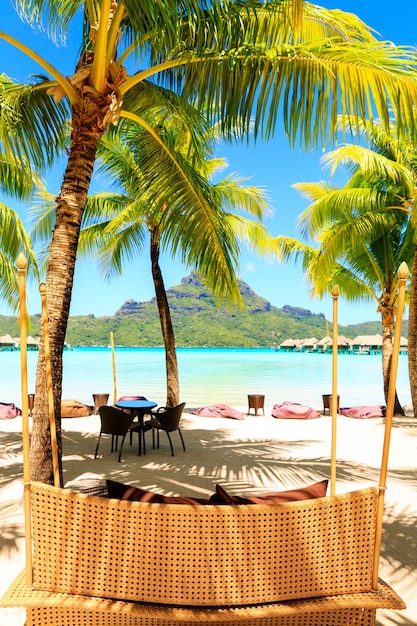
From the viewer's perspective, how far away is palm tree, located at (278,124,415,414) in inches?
423

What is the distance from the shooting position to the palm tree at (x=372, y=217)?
35.2 ft

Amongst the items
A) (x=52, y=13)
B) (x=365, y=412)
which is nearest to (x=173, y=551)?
(x=52, y=13)

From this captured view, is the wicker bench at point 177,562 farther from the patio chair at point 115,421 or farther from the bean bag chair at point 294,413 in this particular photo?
the bean bag chair at point 294,413

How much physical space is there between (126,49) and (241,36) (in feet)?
3.93


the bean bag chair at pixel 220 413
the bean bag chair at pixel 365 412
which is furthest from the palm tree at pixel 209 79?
the bean bag chair at pixel 365 412

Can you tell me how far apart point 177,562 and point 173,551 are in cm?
5

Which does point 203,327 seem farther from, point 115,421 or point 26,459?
point 26,459

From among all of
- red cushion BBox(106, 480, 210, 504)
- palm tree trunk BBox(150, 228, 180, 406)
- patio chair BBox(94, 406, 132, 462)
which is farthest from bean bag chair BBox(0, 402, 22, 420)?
red cushion BBox(106, 480, 210, 504)

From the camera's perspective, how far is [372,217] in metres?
10.9

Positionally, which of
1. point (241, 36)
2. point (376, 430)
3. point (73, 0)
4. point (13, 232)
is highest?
point (73, 0)

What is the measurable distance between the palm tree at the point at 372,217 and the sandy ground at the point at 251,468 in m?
3.92

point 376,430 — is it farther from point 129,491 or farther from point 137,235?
point 129,491

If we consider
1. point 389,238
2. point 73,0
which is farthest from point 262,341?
point 73,0

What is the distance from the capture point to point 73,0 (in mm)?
5672
